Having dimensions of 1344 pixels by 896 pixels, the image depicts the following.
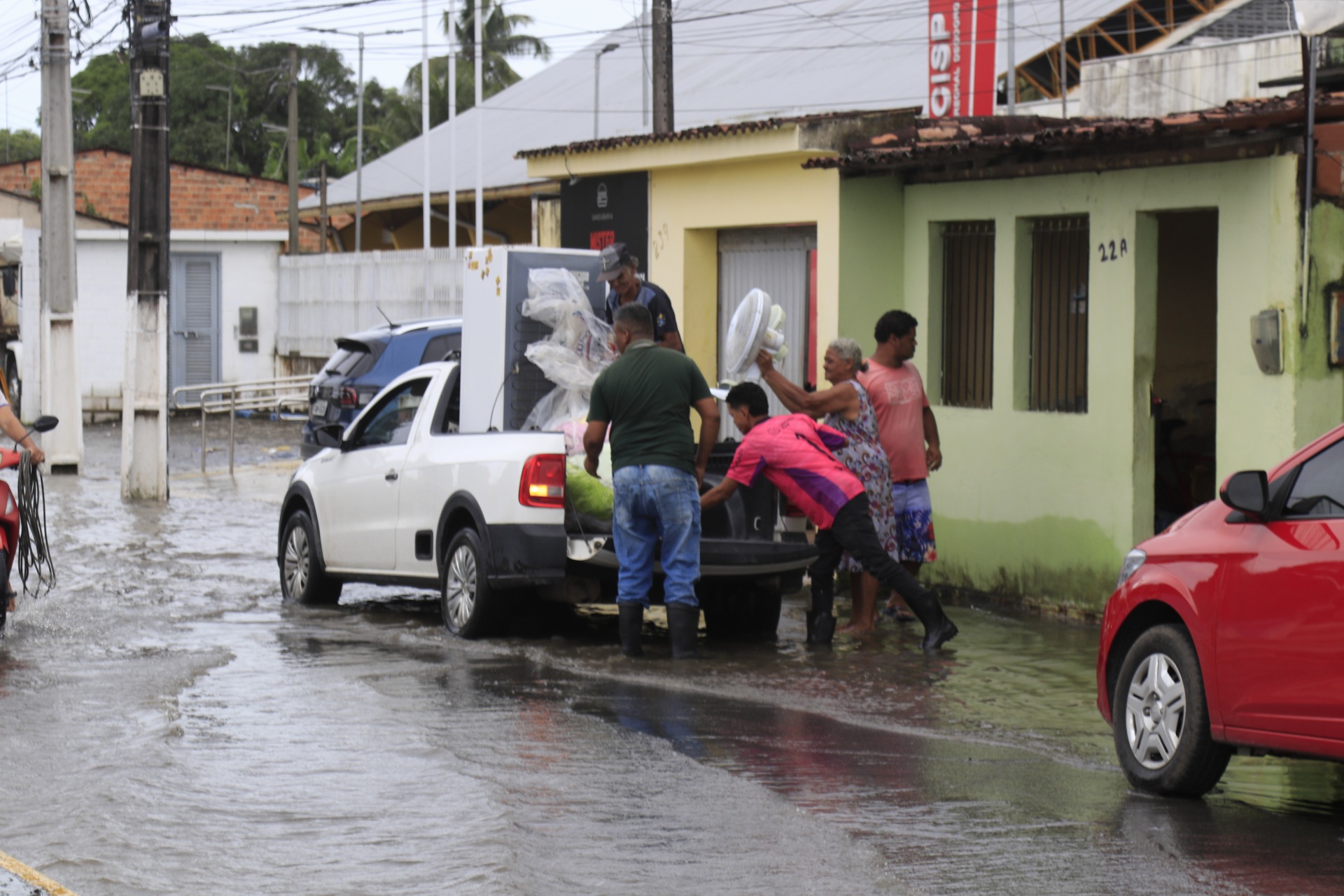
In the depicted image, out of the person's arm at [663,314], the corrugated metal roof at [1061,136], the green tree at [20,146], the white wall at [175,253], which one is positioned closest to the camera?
the corrugated metal roof at [1061,136]

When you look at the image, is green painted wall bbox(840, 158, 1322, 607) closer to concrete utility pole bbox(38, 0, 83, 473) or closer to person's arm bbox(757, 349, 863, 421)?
person's arm bbox(757, 349, 863, 421)

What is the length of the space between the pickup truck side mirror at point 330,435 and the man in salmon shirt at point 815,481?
293 centimetres

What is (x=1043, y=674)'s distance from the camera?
9648 mm

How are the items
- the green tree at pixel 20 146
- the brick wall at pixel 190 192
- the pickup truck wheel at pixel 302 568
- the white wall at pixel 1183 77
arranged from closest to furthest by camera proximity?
the pickup truck wheel at pixel 302 568 → the white wall at pixel 1183 77 → the brick wall at pixel 190 192 → the green tree at pixel 20 146

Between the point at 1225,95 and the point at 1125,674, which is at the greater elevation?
the point at 1225,95

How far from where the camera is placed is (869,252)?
13445mm

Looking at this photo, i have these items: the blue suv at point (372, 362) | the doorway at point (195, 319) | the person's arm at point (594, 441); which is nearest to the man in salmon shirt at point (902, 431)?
the person's arm at point (594, 441)

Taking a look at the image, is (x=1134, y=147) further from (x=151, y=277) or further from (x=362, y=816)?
(x=151, y=277)

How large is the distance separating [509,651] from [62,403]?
13318 mm

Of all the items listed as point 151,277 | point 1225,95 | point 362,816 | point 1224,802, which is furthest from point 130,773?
point 1225,95

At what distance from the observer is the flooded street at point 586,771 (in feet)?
18.2

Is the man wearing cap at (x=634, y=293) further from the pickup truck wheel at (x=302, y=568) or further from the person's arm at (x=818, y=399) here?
the pickup truck wheel at (x=302, y=568)

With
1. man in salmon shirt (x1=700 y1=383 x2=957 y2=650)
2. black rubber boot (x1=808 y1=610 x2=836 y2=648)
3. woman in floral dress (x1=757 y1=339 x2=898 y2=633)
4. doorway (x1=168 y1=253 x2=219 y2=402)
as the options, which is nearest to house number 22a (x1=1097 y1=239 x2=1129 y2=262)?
woman in floral dress (x1=757 y1=339 x2=898 y2=633)

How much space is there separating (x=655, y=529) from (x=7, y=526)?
3.72 metres
